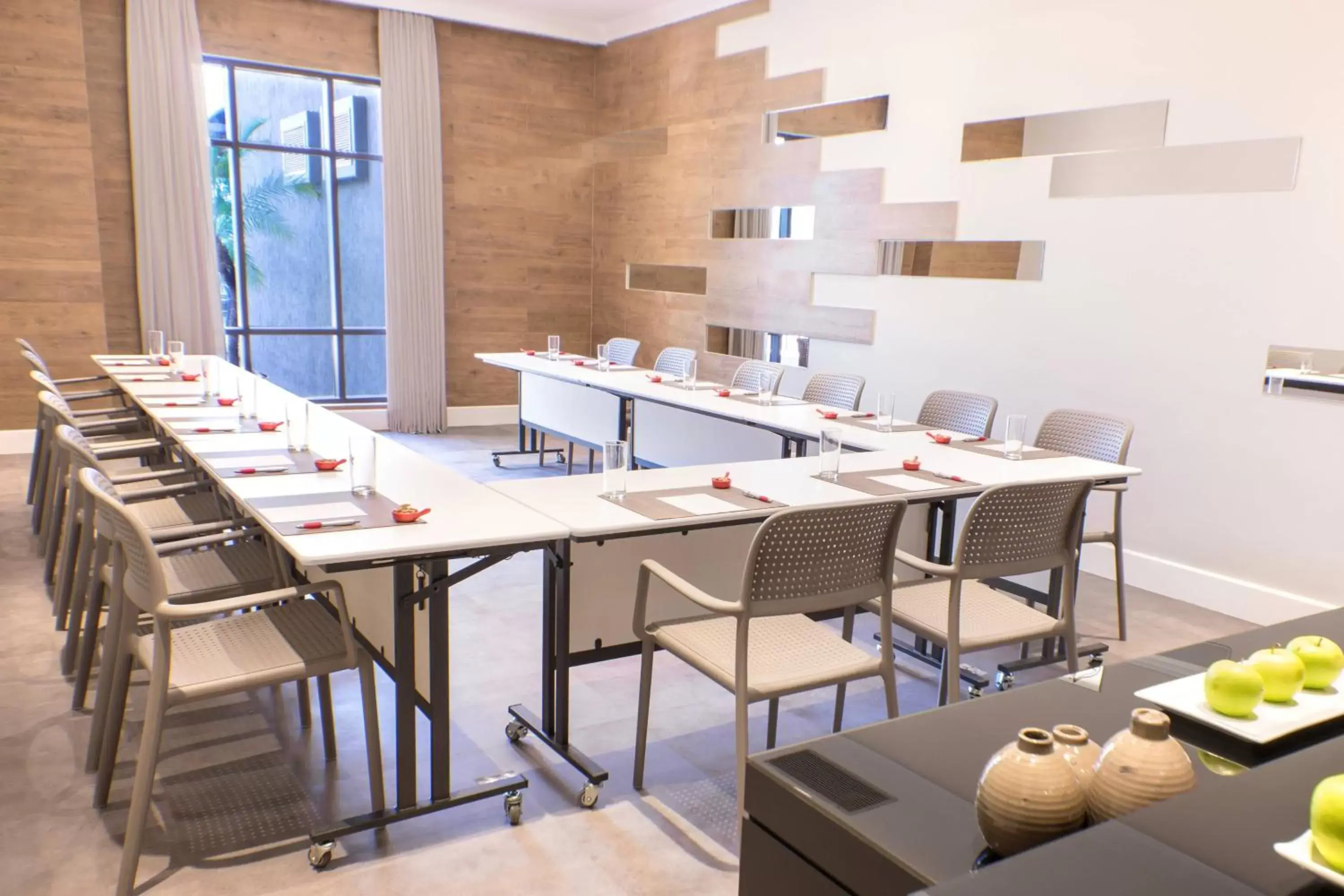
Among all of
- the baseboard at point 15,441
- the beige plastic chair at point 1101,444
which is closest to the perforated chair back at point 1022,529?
the beige plastic chair at point 1101,444

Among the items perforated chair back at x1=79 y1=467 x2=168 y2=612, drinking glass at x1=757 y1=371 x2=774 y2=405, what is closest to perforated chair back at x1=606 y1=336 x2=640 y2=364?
drinking glass at x1=757 y1=371 x2=774 y2=405

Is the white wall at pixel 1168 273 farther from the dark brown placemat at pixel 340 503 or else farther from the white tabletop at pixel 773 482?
the dark brown placemat at pixel 340 503

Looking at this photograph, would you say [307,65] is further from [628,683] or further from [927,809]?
[927,809]

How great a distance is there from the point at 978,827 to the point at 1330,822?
0.31 m

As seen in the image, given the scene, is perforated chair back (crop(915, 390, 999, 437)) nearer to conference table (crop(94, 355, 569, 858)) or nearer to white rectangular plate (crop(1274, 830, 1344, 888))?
conference table (crop(94, 355, 569, 858))

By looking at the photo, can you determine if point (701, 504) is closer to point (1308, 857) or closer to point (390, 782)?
point (390, 782)

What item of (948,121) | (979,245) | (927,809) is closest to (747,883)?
(927,809)

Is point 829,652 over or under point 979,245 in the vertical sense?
under

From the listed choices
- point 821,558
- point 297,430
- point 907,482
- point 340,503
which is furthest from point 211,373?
point 821,558

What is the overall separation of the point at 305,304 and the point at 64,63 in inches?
89.1

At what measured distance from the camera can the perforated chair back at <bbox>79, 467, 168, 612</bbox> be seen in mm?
2119

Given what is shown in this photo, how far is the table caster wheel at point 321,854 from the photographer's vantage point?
2.30 meters

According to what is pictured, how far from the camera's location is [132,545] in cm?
220

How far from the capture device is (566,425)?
21.1 feet
